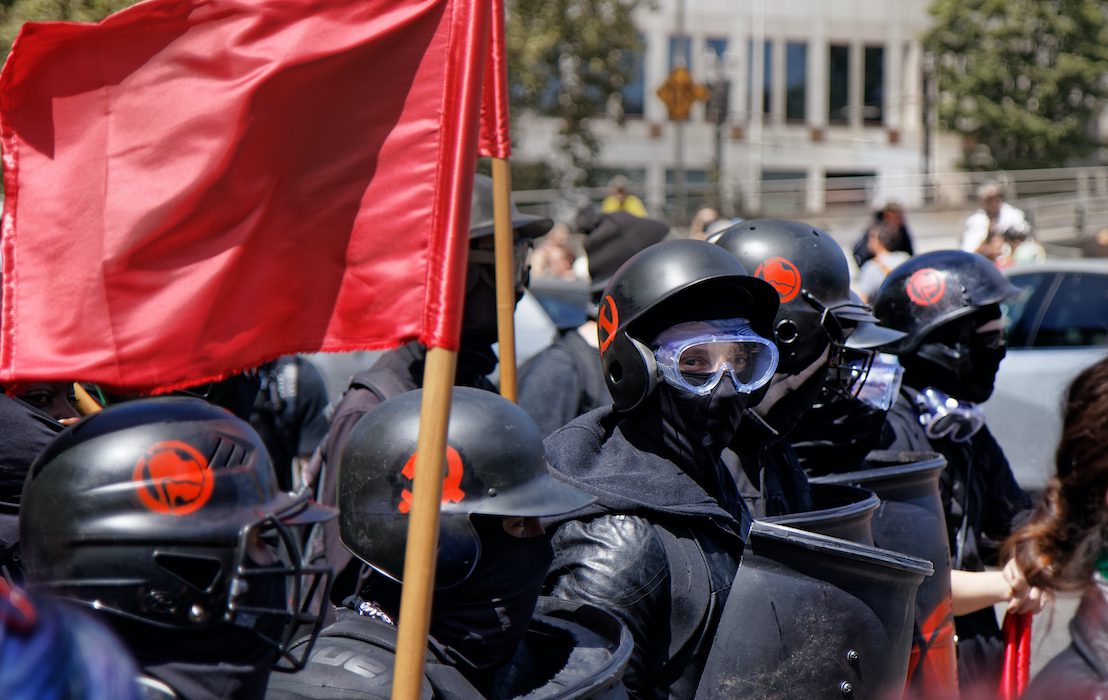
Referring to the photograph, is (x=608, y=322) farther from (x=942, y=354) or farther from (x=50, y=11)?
(x=50, y=11)

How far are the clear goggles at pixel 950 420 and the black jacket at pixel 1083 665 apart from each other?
1.98 meters

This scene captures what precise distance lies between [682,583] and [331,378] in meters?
6.78

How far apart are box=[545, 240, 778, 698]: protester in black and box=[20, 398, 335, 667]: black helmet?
749 millimetres

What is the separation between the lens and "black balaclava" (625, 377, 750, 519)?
10.4ft

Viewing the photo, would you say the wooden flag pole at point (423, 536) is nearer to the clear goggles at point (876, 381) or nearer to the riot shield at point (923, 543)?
the riot shield at point (923, 543)

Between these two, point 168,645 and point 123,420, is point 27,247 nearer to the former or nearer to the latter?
point 123,420

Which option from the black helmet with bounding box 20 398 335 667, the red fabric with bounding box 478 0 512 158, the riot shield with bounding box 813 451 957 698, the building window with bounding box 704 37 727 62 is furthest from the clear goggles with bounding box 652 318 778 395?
the building window with bounding box 704 37 727 62

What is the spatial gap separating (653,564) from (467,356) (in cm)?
212

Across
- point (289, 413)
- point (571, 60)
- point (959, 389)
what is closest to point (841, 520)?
point (959, 389)

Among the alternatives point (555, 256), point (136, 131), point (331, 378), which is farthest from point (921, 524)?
point (555, 256)

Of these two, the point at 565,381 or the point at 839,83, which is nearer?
the point at 565,381

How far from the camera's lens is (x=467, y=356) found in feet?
16.0

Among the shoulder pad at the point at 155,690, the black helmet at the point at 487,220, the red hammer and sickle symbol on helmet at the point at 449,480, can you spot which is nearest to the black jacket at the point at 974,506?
the black helmet at the point at 487,220

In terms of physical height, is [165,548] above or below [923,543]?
above
